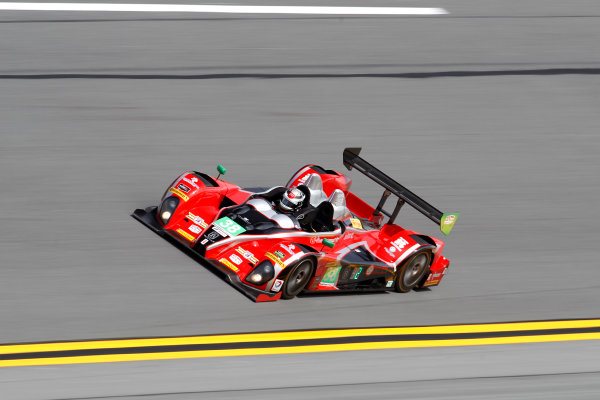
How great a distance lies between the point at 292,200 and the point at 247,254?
0.91 m

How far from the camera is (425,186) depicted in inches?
476

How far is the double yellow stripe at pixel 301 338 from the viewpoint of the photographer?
757 cm

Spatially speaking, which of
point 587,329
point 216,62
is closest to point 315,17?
point 216,62

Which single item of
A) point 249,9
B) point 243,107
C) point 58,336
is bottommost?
point 58,336

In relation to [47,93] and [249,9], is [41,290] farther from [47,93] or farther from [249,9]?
[249,9]

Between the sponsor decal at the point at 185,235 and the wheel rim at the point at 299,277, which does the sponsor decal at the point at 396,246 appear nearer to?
the wheel rim at the point at 299,277

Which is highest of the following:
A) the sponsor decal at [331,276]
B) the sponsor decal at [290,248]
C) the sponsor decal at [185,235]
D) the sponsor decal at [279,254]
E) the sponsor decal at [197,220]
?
the sponsor decal at [290,248]

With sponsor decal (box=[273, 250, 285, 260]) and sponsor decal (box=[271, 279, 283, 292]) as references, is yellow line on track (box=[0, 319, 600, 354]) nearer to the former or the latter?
sponsor decal (box=[271, 279, 283, 292])

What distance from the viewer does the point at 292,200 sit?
31.0 feet

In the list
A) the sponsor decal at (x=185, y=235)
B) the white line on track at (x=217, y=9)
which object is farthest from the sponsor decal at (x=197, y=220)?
the white line on track at (x=217, y=9)

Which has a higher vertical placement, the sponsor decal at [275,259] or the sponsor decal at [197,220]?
the sponsor decal at [275,259]

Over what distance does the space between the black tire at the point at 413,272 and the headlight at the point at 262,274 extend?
1672 millimetres

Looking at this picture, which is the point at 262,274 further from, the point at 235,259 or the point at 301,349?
the point at 301,349

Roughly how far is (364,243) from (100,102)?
215 inches
